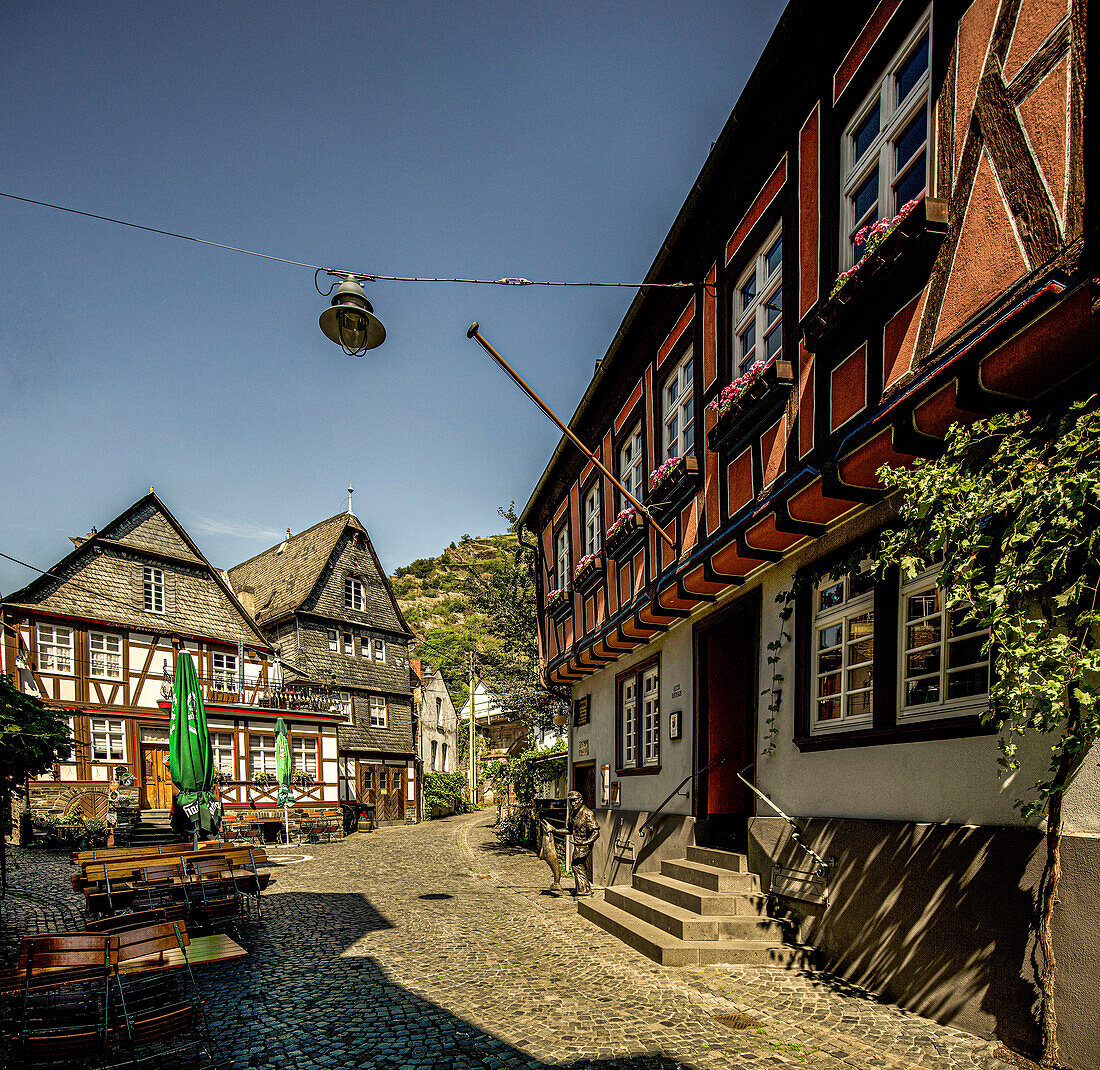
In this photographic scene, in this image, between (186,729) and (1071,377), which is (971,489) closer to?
(1071,377)

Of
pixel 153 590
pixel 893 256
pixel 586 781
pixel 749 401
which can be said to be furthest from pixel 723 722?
pixel 153 590

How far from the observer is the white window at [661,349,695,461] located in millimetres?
9414

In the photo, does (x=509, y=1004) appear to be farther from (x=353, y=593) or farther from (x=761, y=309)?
(x=353, y=593)

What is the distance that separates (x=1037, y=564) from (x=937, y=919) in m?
2.65

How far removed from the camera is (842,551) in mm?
6418

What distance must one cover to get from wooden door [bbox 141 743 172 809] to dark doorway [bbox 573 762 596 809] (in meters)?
14.0

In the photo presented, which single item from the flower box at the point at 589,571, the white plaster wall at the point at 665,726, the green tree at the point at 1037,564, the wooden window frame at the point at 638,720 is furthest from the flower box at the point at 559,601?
the green tree at the point at 1037,564

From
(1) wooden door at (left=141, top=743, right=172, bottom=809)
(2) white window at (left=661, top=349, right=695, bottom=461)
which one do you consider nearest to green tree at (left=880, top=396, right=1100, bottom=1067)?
(2) white window at (left=661, top=349, right=695, bottom=461)

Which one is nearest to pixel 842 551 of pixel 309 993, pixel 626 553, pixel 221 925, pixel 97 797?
pixel 626 553

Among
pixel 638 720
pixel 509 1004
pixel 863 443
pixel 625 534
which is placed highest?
pixel 863 443

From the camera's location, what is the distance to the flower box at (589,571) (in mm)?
12703

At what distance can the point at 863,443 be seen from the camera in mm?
5082

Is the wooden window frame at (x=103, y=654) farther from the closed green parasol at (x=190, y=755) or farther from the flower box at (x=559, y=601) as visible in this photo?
the flower box at (x=559, y=601)

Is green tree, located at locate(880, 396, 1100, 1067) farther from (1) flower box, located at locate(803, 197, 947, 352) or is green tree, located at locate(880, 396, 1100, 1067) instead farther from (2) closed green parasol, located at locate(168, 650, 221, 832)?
(2) closed green parasol, located at locate(168, 650, 221, 832)
